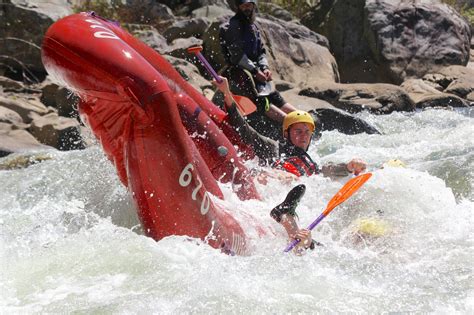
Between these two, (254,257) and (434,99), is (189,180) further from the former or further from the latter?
(434,99)

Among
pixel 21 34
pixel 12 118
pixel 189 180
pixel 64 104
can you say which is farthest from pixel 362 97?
pixel 189 180

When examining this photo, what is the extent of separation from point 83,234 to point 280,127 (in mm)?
3108

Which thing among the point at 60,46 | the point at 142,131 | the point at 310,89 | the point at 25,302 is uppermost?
the point at 60,46

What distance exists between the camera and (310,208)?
4676 millimetres

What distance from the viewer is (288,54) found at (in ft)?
38.4

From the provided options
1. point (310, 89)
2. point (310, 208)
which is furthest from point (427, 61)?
point (310, 208)

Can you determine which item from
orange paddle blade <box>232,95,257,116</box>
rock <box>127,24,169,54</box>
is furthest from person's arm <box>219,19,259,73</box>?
rock <box>127,24,169,54</box>

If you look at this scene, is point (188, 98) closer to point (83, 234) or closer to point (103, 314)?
point (83, 234)

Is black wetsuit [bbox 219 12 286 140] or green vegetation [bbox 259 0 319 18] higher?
black wetsuit [bbox 219 12 286 140]

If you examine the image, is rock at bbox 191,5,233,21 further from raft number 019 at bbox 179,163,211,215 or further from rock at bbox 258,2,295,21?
raft number 019 at bbox 179,163,211,215

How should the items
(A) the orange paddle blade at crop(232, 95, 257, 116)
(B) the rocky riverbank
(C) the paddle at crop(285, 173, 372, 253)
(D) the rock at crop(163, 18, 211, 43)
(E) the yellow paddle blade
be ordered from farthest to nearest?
(D) the rock at crop(163, 18, 211, 43), (B) the rocky riverbank, (A) the orange paddle blade at crop(232, 95, 257, 116), (E) the yellow paddle blade, (C) the paddle at crop(285, 173, 372, 253)

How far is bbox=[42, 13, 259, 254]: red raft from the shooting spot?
10.2 ft

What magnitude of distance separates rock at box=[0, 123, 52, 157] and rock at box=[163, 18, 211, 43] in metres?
5.17

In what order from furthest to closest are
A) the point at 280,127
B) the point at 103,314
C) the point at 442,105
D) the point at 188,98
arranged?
the point at 442,105, the point at 280,127, the point at 188,98, the point at 103,314
